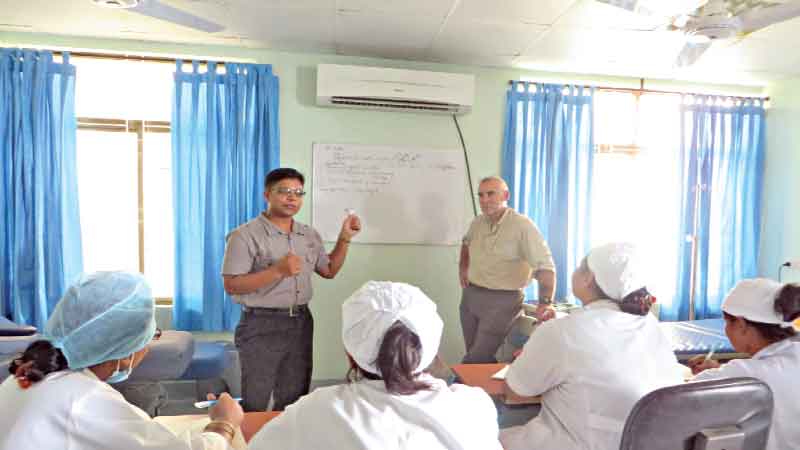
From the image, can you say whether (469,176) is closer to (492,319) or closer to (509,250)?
(509,250)

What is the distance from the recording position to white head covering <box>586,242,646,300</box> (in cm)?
169

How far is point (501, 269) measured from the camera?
3309mm

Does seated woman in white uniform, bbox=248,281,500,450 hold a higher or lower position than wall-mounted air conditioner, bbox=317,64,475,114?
lower

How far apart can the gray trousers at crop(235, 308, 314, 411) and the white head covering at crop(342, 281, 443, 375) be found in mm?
1357

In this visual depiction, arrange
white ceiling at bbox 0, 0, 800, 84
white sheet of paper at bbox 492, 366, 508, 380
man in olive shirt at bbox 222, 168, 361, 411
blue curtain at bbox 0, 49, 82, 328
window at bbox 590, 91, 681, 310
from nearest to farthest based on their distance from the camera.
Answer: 1. white sheet of paper at bbox 492, 366, 508, 380
2. man in olive shirt at bbox 222, 168, 361, 411
3. white ceiling at bbox 0, 0, 800, 84
4. blue curtain at bbox 0, 49, 82, 328
5. window at bbox 590, 91, 681, 310

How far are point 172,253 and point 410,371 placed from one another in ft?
10.8

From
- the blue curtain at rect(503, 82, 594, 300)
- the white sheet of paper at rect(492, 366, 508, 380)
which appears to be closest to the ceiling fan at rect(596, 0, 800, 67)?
the blue curtain at rect(503, 82, 594, 300)

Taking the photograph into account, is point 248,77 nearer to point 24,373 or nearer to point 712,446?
point 24,373

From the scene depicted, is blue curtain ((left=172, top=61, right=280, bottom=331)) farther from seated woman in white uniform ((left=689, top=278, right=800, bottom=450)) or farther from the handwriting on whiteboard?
seated woman in white uniform ((left=689, top=278, right=800, bottom=450))

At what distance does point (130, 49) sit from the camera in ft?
12.3

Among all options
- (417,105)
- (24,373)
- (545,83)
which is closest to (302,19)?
(417,105)

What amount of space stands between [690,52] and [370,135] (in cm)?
227

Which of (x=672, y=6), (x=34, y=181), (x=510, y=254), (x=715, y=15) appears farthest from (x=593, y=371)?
(x=34, y=181)

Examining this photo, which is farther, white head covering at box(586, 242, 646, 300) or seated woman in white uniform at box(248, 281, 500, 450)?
white head covering at box(586, 242, 646, 300)
